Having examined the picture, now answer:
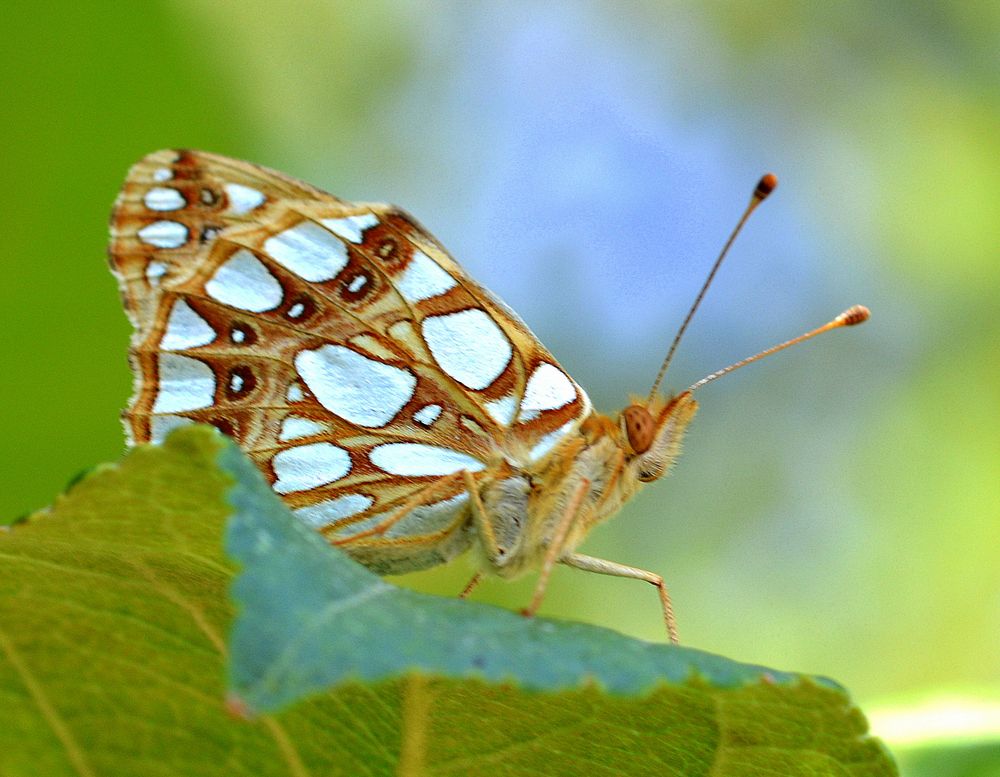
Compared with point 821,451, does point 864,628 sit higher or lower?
lower

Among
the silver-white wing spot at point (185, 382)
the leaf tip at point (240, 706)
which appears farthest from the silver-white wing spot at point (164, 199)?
the leaf tip at point (240, 706)

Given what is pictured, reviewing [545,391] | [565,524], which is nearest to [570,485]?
[565,524]

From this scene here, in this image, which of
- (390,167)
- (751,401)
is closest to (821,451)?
(751,401)

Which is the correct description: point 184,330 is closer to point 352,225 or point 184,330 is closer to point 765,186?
point 352,225

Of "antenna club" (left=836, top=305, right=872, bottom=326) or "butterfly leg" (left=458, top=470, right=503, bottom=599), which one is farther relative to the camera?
"antenna club" (left=836, top=305, right=872, bottom=326)

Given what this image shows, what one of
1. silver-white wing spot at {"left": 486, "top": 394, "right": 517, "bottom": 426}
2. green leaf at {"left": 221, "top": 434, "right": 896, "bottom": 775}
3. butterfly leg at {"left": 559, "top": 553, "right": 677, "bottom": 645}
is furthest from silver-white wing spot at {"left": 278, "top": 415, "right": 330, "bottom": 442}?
green leaf at {"left": 221, "top": 434, "right": 896, "bottom": 775}

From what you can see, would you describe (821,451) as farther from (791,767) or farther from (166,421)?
(791,767)

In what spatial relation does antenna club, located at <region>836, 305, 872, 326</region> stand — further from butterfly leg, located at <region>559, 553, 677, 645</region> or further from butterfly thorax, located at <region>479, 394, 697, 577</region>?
butterfly leg, located at <region>559, 553, 677, 645</region>
